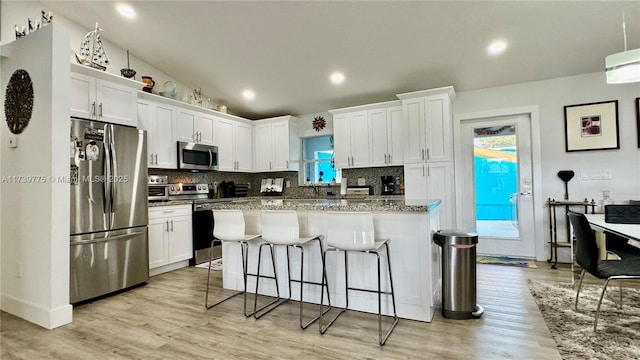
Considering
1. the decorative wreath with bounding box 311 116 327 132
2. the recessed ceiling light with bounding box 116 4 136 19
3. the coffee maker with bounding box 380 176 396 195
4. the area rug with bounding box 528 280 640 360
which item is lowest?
the area rug with bounding box 528 280 640 360

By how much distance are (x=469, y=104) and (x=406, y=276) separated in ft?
10.5

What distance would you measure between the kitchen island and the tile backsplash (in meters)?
2.32

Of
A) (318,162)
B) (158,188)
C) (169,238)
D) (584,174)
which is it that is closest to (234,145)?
(318,162)

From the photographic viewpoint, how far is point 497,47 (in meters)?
3.65

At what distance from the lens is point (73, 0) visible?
3.59 m

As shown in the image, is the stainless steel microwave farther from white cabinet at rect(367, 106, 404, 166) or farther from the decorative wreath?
white cabinet at rect(367, 106, 404, 166)

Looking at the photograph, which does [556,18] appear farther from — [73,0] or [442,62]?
[73,0]

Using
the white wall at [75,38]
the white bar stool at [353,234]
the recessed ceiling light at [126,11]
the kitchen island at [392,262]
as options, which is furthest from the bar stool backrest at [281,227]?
the recessed ceiling light at [126,11]

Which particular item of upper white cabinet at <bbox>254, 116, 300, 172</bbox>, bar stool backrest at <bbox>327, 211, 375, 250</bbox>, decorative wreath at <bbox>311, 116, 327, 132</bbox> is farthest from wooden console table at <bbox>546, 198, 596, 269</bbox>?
upper white cabinet at <bbox>254, 116, 300, 172</bbox>

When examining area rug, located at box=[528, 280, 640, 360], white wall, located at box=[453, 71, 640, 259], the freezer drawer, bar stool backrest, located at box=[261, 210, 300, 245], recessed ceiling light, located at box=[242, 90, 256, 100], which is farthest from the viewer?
recessed ceiling light, located at box=[242, 90, 256, 100]

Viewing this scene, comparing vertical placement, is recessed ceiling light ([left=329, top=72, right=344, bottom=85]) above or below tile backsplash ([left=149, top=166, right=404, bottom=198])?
above

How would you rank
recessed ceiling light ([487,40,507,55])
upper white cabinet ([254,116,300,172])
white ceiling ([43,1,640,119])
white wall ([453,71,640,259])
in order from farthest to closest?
upper white cabinet ([254,116,300,172]), white wall ([453,71,640,259]), recessed ceiling light ([487,40,507,55]), white ceiling ([43,1,640,119])

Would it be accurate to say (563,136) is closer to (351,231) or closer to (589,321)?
(589,321)

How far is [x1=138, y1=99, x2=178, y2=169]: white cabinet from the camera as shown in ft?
13.8
